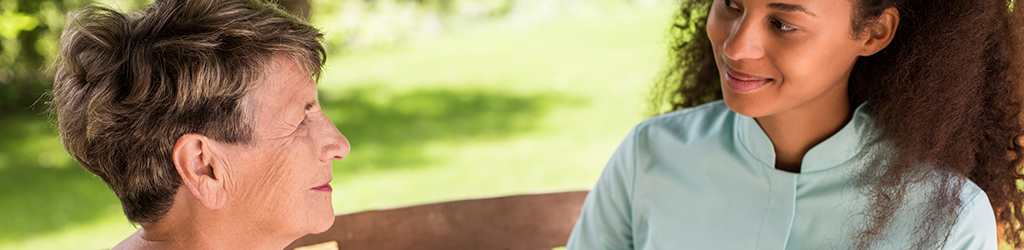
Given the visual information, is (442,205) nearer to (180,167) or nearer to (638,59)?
(180,167)

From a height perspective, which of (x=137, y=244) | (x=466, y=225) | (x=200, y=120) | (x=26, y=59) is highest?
(x=26, y=59)

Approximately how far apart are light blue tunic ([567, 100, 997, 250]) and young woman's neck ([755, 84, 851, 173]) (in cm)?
5

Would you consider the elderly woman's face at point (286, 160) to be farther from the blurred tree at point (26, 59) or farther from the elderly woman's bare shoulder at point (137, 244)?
the blurred tree at point (26, 59)

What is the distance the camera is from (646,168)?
2.32 metres

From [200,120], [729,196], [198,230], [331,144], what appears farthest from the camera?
[729,196]

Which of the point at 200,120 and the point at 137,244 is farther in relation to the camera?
the point at 137,244

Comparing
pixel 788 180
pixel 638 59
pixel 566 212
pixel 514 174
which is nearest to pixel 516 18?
pixel 638 59

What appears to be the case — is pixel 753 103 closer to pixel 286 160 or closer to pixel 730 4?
pixel 730 4

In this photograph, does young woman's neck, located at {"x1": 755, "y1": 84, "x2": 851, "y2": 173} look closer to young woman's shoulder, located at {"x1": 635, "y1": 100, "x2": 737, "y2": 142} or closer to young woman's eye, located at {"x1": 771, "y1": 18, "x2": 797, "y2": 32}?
young woman's shoulder, located at {"x1": 635, "y1": 100, "x2": 737, "y2": 142}

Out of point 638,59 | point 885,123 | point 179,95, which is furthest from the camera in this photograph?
point 638,59

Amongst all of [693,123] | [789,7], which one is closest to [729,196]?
[693,123]

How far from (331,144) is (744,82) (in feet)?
3.30

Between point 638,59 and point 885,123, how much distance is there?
23.2ft

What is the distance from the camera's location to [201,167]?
159cm
